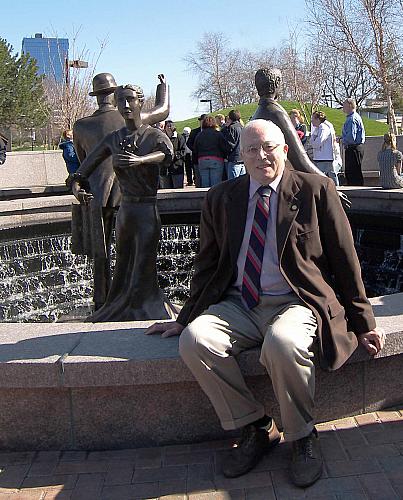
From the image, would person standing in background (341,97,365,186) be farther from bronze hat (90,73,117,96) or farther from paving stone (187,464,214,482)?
paving stone (187,464,214,482)

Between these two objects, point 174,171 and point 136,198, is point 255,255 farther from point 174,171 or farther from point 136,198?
point 174,171

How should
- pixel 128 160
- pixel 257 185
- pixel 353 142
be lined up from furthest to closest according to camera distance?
pixel 353 142 < pixel 128 160 < pixel 257 185

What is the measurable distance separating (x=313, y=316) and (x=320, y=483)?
0.79 metres

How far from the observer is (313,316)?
3.13m

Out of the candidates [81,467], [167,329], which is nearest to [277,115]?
[167,329]

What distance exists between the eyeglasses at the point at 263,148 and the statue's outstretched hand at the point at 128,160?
1.23 meters

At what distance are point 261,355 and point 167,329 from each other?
683 millimetres

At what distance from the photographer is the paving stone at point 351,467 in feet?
10.0

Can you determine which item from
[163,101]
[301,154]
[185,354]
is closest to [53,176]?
[163,101]

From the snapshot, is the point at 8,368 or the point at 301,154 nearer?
the point at 8,368

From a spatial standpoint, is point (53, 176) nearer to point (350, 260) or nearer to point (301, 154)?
point (301, 154)

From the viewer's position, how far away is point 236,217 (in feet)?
10.9

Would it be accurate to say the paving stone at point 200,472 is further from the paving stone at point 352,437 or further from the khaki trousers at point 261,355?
the paving stone at point 352,437

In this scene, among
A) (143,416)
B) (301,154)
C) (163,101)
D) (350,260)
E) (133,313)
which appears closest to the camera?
(350,260)
